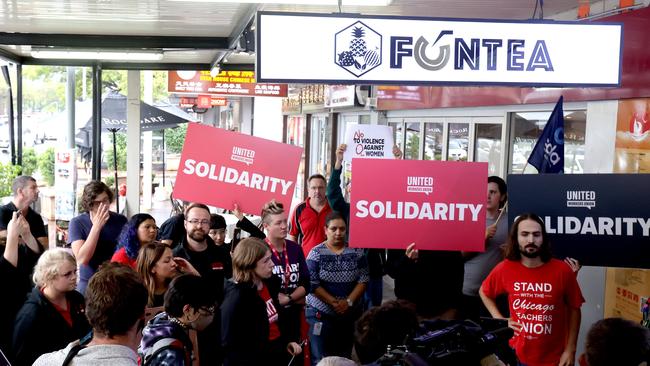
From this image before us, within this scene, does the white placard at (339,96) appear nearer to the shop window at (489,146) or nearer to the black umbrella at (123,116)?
the black umbrella at (123,116)

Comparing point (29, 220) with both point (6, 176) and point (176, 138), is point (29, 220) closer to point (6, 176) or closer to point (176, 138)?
point (6, 176)

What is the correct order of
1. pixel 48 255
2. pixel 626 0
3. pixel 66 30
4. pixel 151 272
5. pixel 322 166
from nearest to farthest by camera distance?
pixel 48 255 < pixel 151 272 < pixel 626 0 < pixel 66 30 < pixel 322 166

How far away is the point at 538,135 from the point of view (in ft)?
26.6

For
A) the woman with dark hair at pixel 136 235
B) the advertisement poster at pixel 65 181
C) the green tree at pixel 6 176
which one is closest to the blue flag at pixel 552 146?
the woman with dark hair at pixel 136 235

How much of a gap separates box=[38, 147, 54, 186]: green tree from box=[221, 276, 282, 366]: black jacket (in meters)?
18.9

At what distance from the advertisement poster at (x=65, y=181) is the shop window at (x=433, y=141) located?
563 centimetres

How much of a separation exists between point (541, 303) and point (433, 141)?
20.9ft

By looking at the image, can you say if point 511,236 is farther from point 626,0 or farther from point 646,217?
point 626,0

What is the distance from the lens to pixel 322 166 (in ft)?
61.1

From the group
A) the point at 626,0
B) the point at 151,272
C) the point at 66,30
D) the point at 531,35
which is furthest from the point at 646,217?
the point at 66,30

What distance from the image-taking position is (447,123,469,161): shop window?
10.1 metres

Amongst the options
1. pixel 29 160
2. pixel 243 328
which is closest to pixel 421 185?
pixel 243 328

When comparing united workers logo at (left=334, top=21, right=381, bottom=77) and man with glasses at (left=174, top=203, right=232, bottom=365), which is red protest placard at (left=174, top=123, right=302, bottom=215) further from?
united workers logo at (left=334, top=21, right=381, bottom=77)

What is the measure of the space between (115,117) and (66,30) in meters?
6.68
